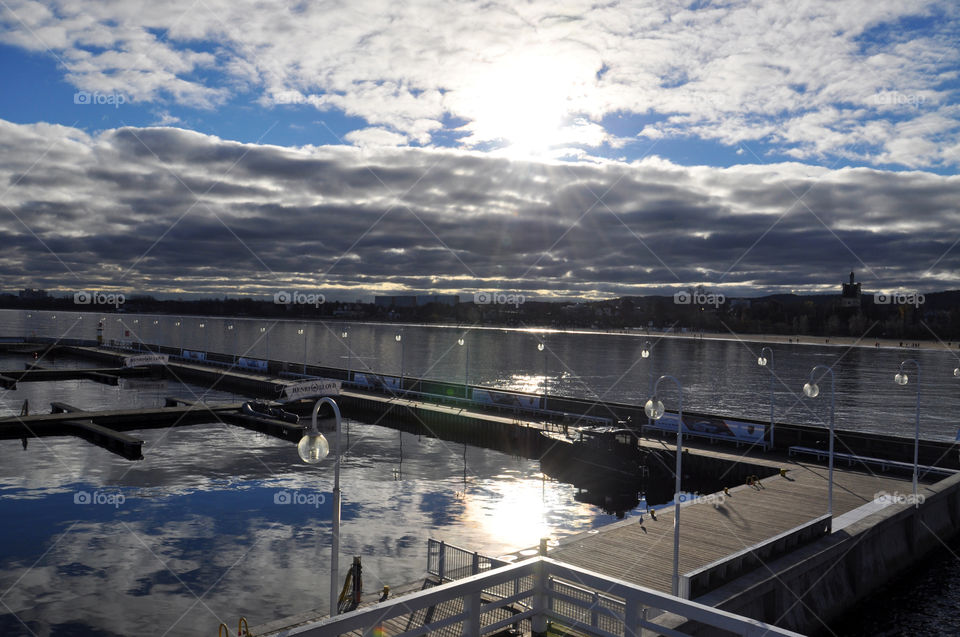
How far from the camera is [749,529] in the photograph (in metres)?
24.7

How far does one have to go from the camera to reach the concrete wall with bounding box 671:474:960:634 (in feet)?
62.3

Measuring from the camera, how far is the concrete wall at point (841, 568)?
62.3 ft

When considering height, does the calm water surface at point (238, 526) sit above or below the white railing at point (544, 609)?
below

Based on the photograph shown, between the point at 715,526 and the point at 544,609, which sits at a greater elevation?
the point at 544,609

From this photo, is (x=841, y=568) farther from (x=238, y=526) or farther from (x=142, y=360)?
(x=142, y=360)

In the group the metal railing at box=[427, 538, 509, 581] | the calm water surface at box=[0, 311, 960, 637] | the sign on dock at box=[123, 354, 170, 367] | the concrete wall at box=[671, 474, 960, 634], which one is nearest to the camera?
the metal railing at box=[427, 538, 509, 581]

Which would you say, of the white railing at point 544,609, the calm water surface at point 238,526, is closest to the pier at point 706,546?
the white railing at point 544,609

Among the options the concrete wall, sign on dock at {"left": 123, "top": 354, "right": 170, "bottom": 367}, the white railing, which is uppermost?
the white railing

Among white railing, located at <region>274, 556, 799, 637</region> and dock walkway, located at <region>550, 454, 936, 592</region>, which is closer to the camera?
white railing, located at <region>274, 556, 799, 637</region>

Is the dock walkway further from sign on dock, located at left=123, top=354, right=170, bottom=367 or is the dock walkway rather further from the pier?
sign on dock, located at left=123, top=354, right=170, bottom=367

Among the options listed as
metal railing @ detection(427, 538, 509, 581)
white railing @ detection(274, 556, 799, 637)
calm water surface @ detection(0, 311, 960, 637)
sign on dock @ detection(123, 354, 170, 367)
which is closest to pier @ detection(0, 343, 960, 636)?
white railing @ detection(274, 556, 799, 637)

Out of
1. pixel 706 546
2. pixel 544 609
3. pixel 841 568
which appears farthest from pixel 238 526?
pixel 841 568

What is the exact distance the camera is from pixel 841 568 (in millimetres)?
23516

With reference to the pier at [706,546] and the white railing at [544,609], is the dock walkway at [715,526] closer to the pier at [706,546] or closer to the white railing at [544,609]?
the pier at [706,546]
